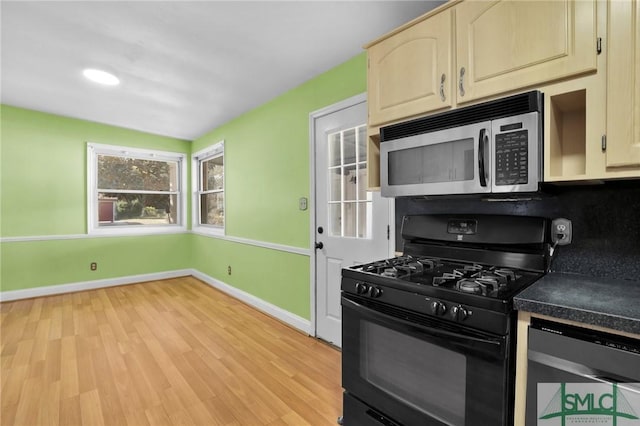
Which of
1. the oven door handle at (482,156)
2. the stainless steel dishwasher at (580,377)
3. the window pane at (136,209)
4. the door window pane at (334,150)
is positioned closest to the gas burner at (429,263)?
the oven door handle at (482,156)

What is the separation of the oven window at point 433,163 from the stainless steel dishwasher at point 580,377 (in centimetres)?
71

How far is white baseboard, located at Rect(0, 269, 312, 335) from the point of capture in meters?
3.13

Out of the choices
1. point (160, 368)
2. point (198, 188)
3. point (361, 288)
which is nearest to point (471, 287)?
point (361, 288)

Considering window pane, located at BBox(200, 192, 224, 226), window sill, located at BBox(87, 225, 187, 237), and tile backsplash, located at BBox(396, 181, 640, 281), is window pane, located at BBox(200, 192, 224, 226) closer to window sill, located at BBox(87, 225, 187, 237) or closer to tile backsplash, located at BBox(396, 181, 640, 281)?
window sill, located at BBox(87, 225, 187, 237)

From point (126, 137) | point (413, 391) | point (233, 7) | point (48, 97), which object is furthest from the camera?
point (126, 137)

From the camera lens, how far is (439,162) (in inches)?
59.6

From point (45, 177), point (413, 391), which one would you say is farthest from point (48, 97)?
point (413, 391)

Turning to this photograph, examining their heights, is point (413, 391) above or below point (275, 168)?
below

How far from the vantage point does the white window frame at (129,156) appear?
171 inches

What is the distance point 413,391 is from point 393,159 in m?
1.12

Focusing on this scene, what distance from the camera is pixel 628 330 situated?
84 cm

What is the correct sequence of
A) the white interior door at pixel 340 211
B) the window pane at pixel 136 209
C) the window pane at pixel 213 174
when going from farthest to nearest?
1. the window pane at pixel 213 174
2. the window pane at pixel 136 209
3. the white interior door at pixel 340 211

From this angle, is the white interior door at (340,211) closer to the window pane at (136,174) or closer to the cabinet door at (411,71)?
the cabinet door at (411,71)

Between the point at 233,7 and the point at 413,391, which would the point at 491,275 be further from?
the point at 233,7
